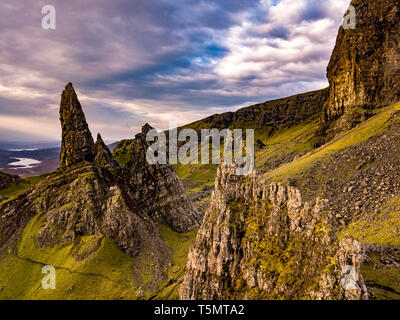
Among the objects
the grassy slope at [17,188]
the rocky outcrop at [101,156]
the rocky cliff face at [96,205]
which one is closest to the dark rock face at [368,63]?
the rocky cliff face at [96,205]

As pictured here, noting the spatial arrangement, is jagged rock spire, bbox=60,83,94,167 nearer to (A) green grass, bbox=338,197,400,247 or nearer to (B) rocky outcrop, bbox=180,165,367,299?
(B) rocky outcrop, bbox=180,165,367,299

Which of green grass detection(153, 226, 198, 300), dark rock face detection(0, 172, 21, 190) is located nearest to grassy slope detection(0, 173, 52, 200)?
dark rock face detection(0, 172, 21, 190)

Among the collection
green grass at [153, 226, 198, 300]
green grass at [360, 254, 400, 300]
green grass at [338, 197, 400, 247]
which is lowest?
green grass at [153, 226, 198, 300]

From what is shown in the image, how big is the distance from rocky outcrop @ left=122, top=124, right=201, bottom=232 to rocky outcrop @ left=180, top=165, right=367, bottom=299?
50.9m

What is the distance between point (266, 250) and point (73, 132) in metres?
95.3

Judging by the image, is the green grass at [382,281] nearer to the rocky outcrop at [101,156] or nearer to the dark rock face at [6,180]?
the rocky outcrop at [101,156]

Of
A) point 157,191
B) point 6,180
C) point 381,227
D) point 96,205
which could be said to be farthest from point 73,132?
point 381,227

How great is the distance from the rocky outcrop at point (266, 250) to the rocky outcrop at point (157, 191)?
50853 millimetres

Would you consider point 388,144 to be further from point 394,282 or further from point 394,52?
point 394,52

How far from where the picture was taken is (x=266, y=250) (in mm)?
40219

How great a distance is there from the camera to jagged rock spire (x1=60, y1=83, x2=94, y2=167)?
329 feet

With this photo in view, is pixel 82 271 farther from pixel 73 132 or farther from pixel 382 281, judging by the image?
pixel 382 281

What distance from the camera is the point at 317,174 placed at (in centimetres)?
10531
